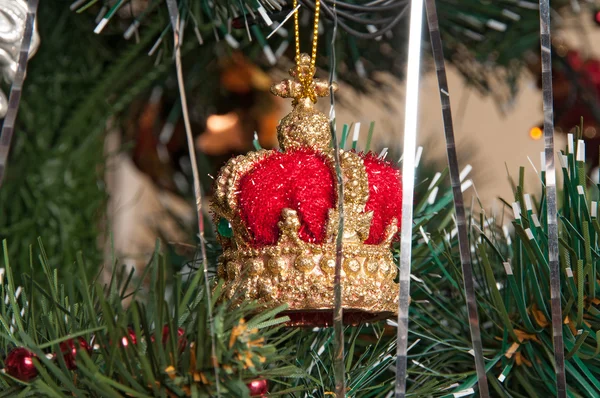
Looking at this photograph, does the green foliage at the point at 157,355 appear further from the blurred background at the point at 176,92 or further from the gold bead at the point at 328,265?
the blurred background at the point at 176,92

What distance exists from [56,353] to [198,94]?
0.40 metres

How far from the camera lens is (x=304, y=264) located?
10.9 inches

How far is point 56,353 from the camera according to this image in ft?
0.71

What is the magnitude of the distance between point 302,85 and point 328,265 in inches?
2.5

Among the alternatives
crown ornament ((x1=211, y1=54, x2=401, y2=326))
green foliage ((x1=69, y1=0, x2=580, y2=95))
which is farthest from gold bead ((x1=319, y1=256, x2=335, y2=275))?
green foliage ((x1=69, y1=0, x2=580, y2=95))

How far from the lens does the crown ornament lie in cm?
27

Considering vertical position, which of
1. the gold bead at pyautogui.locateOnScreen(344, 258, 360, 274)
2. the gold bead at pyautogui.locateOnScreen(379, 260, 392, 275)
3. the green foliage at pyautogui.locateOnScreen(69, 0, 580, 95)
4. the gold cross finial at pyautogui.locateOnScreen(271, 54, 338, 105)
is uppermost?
the green foliage at pyautogui.locateOnScreen(69, 0, 580, 95)

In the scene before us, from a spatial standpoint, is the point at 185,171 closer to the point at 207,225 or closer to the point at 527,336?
the point at 207,225

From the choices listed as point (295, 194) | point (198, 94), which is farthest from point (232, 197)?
point (198, 94)

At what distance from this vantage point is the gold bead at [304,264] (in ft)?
0.91

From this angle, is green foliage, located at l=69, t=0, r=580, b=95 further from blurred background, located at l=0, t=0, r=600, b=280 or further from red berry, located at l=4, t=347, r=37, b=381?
red berry, located at l=4, t=347, r=37, b=381

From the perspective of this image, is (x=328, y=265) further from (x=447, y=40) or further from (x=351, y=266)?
(x=447, y=40)

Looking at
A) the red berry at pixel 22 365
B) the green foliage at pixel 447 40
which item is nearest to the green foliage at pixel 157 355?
the red berry at pixel 22 365

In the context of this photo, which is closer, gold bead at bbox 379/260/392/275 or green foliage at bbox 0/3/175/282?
gold bead at bbox 379/260/392/275
